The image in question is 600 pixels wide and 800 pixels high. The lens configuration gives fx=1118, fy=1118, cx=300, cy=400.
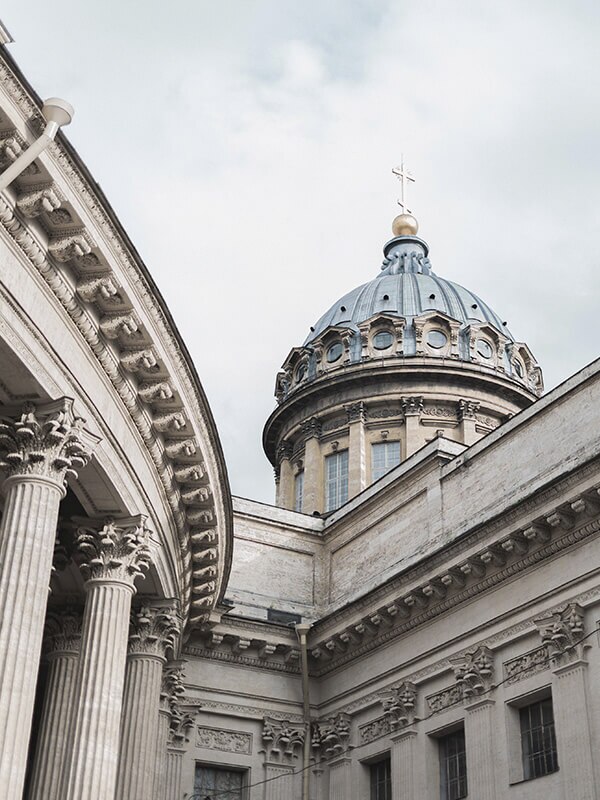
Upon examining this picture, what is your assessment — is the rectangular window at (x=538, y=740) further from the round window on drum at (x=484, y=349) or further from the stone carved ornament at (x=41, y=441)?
the round window on drum at (x=484, y=349)

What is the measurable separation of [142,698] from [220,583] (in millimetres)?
3805

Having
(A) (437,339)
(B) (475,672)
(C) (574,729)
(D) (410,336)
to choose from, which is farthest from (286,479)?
(C) (574,729)

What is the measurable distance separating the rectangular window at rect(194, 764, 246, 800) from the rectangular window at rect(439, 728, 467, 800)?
5.20 meters

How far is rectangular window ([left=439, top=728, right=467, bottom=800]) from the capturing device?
23.0m

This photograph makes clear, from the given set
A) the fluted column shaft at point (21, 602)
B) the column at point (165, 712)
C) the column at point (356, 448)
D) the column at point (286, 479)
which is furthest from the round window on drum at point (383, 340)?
the fluted column shaft at point (21, 602)

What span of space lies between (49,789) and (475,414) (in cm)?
2504

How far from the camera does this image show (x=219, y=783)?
26.0 m

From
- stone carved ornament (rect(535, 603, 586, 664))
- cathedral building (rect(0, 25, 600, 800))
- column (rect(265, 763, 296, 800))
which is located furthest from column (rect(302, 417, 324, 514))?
stone carved ornament (rect(535, 603, 586, 664))

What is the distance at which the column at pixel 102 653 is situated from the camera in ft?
49.8

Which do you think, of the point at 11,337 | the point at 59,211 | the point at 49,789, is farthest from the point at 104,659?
the point at 59,211

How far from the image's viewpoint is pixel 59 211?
14.0 m

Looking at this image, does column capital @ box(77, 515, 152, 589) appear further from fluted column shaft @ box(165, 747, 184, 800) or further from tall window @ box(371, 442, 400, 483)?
tall window @ box(371, 442, 400, 483)

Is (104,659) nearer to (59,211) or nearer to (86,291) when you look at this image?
(86,291)

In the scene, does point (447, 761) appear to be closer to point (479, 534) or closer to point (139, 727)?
point (479, 534)
